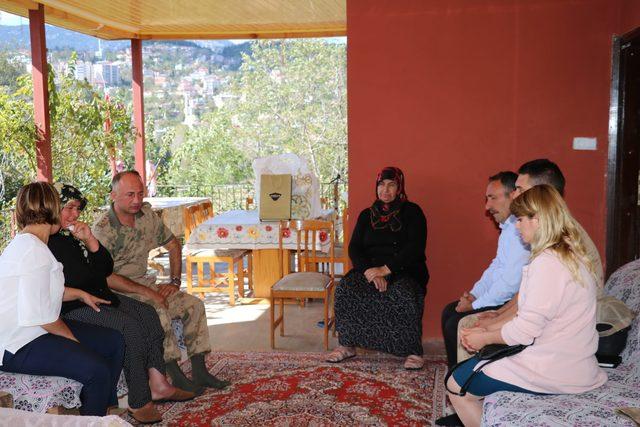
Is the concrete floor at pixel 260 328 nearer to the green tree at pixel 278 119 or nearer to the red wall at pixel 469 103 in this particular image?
the red wall at pixel 469 103

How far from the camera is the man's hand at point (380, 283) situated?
4.14 metres

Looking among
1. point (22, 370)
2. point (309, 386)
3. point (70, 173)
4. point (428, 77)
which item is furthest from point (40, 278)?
point (70, 173)

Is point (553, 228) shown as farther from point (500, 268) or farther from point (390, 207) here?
point (390, 207)

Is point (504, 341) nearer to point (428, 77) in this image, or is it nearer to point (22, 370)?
point (22, 370)

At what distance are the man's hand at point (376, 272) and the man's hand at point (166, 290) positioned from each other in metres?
1.19

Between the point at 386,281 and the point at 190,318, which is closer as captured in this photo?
the point at 190,318

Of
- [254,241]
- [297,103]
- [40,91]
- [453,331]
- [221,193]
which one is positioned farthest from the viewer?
[297,103]

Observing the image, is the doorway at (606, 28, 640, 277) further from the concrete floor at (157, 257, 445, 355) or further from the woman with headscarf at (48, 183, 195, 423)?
the woman with headscarf at (48, 183, 195, 423)

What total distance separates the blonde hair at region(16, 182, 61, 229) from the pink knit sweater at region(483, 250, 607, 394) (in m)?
1.90

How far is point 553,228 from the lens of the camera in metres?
2.35

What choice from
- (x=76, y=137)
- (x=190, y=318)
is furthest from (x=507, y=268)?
(x=76, y=137)

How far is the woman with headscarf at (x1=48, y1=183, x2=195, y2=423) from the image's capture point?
126 inches

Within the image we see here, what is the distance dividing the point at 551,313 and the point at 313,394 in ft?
5.72

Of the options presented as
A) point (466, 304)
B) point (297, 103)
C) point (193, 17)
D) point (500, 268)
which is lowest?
point (466, 304)
